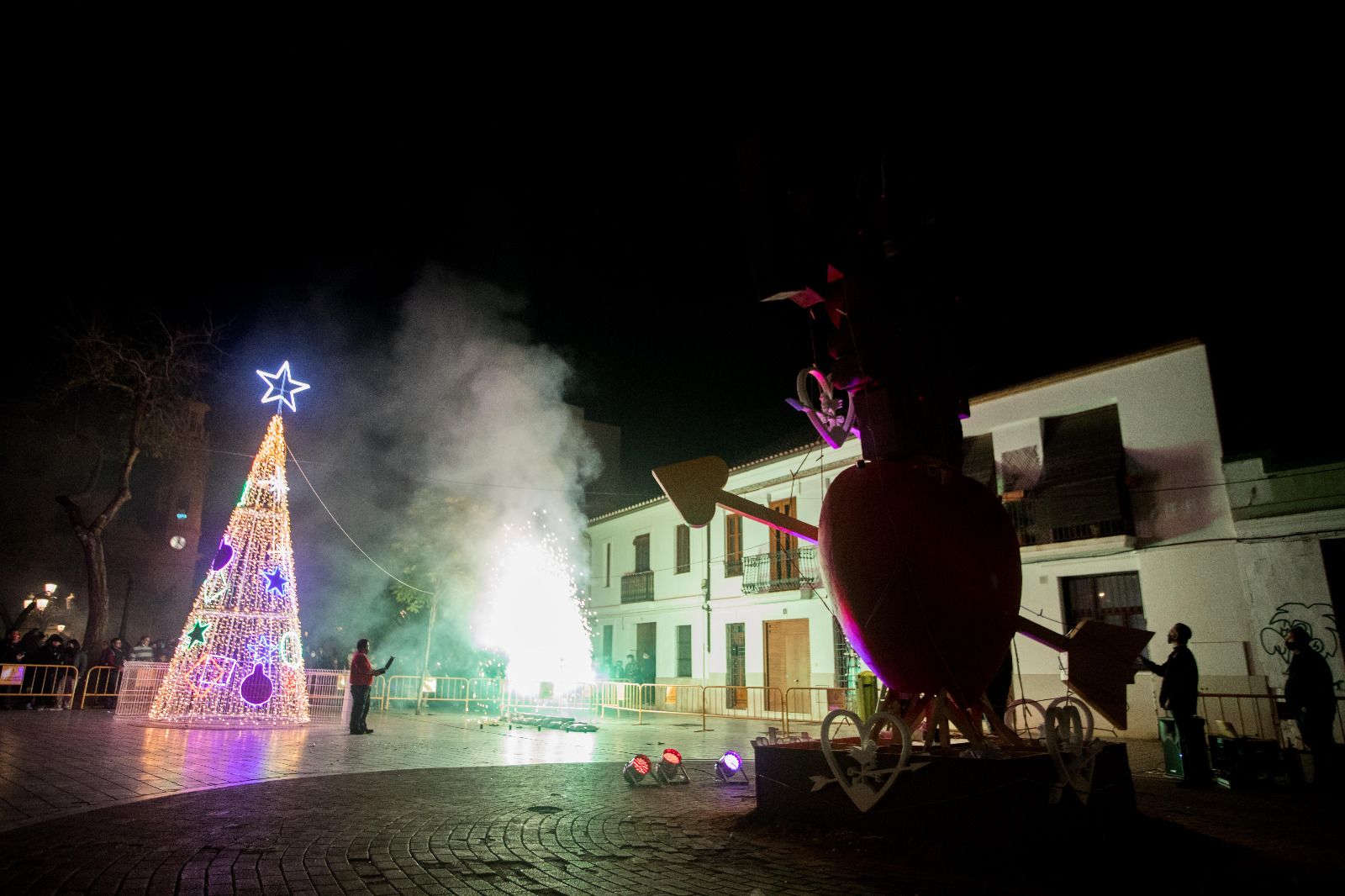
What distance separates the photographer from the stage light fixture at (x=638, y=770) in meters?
7.84

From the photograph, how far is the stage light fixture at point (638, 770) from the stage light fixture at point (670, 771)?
7.5 inches

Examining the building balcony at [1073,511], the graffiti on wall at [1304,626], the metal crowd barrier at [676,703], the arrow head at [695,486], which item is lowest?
the metal crowd barrier at [676,703]

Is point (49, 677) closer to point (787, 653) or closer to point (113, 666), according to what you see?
point (113, 666)

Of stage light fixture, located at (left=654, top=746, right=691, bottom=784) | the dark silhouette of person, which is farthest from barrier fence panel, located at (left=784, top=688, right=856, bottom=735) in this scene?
stage light fixture, located at (left=654, top=746, right=691, bottom=784)

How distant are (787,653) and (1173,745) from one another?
1389cm

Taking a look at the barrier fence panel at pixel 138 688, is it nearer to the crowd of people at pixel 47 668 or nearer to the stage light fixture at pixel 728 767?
the crowd of people at pixel 47 668

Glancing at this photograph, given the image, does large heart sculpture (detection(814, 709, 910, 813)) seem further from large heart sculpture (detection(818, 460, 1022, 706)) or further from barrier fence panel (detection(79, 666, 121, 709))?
barrier fence panel (detection(79, 666, 121, 709))

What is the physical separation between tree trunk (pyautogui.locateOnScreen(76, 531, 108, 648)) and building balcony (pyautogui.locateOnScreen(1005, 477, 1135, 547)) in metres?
22.5

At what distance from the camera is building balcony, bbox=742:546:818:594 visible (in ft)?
68.9

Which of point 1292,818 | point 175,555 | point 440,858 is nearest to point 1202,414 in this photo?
point 1292,818

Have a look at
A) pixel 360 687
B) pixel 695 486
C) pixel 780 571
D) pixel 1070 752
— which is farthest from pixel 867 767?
pixel 780 571

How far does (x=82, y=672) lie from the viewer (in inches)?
694

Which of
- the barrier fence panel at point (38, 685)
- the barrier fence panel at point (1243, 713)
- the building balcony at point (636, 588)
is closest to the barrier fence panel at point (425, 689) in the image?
the barrier fence panel at point (38, 685)

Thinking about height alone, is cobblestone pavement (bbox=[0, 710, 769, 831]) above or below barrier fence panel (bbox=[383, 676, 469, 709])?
below
